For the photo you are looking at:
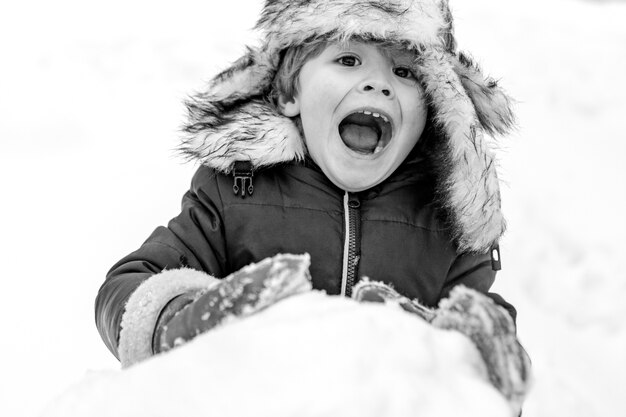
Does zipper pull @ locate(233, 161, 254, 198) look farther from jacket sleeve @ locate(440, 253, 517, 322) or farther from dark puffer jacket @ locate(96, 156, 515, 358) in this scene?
jacket sleeve @ locate(440, 253, 517, 322)

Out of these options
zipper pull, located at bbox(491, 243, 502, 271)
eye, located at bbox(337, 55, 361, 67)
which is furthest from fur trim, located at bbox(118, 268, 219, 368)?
zipper pull, located at bbox(491, 243, 502, 271)

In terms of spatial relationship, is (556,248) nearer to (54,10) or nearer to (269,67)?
(269,67)

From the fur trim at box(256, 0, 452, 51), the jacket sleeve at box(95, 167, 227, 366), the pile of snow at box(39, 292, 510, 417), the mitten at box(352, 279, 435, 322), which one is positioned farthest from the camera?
the fur trim at box(256, 0, 452, 51)

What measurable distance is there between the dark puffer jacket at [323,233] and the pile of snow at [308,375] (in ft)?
2.31

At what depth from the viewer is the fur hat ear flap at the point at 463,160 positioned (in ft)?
5.46

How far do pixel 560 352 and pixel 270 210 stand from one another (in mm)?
1177

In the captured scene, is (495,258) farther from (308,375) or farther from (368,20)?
(308,375)

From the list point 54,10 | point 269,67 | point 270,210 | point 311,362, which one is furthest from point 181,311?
point 54,10

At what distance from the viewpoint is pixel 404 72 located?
169 centimetres

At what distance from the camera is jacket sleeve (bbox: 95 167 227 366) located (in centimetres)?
122

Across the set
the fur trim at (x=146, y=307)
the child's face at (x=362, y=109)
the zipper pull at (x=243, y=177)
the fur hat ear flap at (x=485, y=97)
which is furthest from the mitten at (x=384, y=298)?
the fur hat ear flap at (x=485, y=97)

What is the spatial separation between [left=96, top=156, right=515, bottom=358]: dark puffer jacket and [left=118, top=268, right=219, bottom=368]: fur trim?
0.34 metres

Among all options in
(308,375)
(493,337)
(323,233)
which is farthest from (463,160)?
(308,375)

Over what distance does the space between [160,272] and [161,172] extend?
1.49 meters
